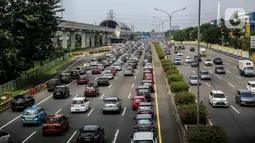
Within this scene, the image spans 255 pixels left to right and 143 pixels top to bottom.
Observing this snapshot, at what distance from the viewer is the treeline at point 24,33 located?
54531mm

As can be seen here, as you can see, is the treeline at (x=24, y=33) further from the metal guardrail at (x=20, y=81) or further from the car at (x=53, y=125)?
the car at (x=53, y=125)

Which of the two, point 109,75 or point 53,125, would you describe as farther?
point 109,75

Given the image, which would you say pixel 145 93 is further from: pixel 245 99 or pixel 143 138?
pixel 143 138

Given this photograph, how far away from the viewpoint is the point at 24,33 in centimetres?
6081

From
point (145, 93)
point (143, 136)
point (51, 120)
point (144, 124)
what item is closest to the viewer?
point (143, 136)

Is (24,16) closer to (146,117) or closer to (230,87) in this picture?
(230,87)

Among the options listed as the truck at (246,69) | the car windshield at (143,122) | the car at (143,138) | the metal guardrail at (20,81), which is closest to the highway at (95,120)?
the car windshield at (143,122)

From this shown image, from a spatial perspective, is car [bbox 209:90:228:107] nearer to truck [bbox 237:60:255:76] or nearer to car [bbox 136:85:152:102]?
car [bbox 136:85:152:102]

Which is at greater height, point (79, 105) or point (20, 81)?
point (20, 81)

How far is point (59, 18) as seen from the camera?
2685 inches

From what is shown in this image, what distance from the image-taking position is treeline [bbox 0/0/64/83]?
54.5 m

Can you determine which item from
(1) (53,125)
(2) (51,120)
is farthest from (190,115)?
(2) (51,120)

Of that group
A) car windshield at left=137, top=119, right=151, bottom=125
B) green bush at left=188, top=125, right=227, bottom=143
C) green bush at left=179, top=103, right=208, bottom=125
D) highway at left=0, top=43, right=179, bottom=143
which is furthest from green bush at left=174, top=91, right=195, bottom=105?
green bush at left=188, top=125, right=227, bottom=143

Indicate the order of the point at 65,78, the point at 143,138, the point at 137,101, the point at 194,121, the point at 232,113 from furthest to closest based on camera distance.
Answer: the point at 65,78 → the point at 137,101 → the point at 232,113 → the point at 194,121 → the point at 143,138
